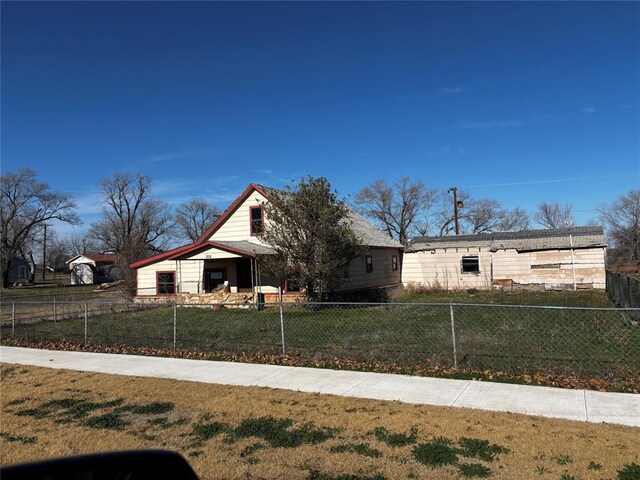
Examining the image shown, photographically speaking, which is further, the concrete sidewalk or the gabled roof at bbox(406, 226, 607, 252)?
the gabled roof at bbox(406, 226, 607, 252)

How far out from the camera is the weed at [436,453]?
4711 mm

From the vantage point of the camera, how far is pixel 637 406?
246 inches

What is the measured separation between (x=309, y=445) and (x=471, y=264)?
87.0 feet

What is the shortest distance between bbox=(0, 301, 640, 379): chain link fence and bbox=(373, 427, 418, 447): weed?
3321mm

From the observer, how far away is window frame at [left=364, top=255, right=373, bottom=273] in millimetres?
27047

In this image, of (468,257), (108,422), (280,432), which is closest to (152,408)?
(108,422)

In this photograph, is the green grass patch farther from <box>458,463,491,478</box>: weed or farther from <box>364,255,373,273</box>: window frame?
<box>364,255,373,273</box>: window frame

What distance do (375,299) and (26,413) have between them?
21.6 meters

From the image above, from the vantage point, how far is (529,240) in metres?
28.9

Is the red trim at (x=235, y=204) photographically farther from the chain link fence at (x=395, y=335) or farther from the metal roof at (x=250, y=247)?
the chain link fence at (x=395, y=335)

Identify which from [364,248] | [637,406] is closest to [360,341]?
[637,406]

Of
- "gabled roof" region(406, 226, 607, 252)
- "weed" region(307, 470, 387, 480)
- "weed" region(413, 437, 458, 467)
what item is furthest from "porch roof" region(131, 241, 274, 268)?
"weed" region(307, 470, 387, 480)

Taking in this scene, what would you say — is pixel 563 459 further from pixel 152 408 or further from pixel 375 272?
pixel 375 272

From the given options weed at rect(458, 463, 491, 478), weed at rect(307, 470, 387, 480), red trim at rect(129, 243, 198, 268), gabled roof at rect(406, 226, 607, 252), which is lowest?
weed at rect(307, 470, 387, 480)
